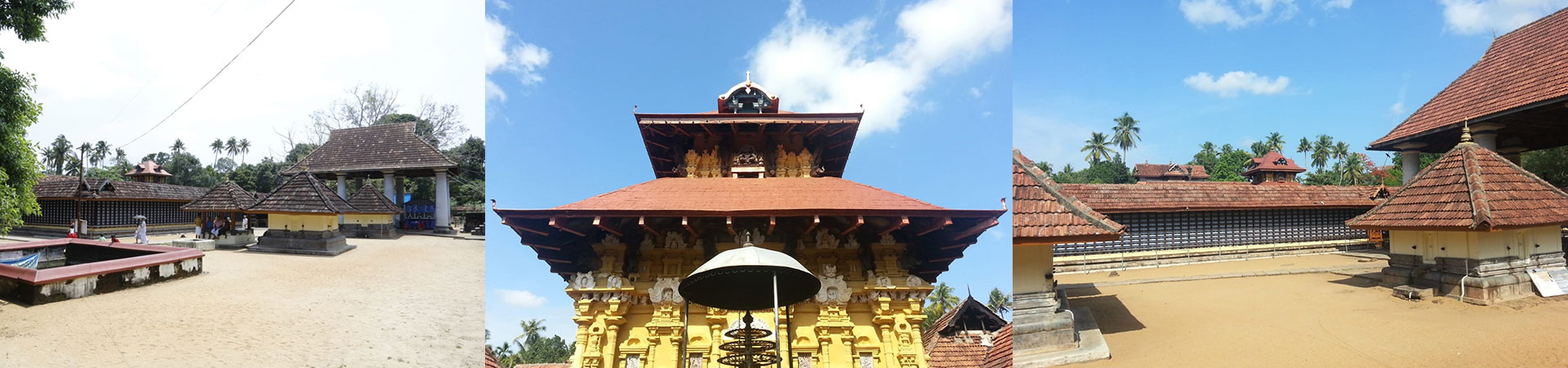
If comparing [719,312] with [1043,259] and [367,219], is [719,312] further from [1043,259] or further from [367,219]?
[367,219]

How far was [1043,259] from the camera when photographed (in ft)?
14.8

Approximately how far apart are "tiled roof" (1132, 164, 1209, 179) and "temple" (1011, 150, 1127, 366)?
40196 mm

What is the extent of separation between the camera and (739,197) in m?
4.67

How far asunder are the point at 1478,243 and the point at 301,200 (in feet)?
54.0

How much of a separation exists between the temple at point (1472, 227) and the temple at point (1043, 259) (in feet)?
19.7

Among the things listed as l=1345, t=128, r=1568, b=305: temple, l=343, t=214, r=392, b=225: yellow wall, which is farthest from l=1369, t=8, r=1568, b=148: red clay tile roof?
l=343, t=214, r=392, b=225: yellow wall

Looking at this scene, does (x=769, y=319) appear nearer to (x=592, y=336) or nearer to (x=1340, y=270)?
(x=592, y=336)

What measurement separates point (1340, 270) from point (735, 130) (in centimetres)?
1158

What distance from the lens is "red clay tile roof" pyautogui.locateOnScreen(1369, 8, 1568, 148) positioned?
27.0 feet

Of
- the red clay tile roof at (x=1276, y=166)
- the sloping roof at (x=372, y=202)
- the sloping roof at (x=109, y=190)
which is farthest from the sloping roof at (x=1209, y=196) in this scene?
the sloping roof at (x=109, y=190)

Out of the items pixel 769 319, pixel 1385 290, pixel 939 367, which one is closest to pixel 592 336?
pixel 769 319

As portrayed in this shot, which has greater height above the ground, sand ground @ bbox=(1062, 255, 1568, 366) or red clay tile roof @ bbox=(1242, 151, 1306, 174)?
red clay tile roof @ bbox=(1242, 151, 1306, 174)

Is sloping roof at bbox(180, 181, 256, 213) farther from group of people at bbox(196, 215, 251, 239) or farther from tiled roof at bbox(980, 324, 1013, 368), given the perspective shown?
tiled roof at bbox(980, 324, 1013, 368)

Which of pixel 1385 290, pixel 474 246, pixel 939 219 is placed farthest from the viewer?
pixel 474 246
